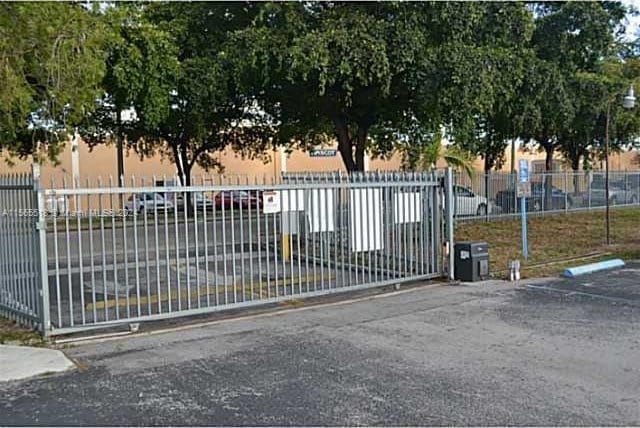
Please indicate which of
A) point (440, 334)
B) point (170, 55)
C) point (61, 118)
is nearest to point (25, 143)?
point (170, 55)

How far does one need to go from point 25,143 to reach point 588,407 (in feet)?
58.1

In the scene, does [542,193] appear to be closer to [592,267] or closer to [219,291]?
[592,267]

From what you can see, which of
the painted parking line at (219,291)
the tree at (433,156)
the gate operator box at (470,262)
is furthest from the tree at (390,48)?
the painted parking line at (219,291)

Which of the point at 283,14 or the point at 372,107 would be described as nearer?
the point at 283,14

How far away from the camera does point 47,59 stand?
955cm

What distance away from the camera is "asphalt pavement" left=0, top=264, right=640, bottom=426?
15.0 ft

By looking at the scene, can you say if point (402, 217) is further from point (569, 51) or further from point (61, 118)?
point (569, 51)

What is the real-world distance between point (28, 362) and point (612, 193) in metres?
28.5

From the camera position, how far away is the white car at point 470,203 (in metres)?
21.8

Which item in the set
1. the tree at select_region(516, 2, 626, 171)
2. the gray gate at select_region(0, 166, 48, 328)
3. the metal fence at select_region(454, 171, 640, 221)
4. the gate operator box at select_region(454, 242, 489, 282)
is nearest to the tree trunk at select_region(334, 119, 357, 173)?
the metal fence at select_region(454, 171, 640, 221)

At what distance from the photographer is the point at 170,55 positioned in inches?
619

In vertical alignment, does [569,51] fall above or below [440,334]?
above

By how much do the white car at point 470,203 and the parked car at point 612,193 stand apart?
6.91m

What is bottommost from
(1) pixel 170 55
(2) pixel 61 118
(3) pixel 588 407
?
(3) pixel 588 407
